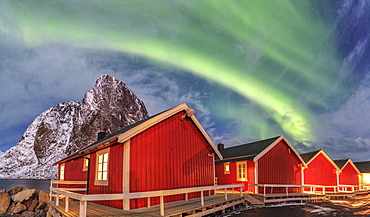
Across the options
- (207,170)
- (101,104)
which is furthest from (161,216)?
(101,104)

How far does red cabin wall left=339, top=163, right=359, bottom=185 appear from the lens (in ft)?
101

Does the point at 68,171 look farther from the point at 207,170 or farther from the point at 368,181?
the point at 368,181

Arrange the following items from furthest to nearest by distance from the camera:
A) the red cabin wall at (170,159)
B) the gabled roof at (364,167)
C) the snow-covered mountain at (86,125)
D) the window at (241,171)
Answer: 1. the snow-covered mountain at (86,125)
2. the gabled roof at (364,167)
3. the window at (241,171)
4. the red cabin wall at (170,159)

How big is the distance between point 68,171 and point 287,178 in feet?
60.5

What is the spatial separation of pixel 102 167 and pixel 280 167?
50.4 feet

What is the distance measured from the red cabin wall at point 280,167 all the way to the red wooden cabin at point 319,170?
8.52 feet

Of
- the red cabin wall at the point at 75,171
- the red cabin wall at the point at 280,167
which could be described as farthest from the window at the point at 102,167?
the red cabin wall at the point at 280,167

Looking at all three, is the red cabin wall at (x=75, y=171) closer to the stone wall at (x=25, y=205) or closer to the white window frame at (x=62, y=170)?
the white window frame at (x=62, y=170)

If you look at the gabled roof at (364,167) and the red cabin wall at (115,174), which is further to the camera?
the gabled roof at (364,167)

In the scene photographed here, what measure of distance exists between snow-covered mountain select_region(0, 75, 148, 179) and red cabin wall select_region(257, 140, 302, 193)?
13509 cm

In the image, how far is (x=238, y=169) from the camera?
70.1ft

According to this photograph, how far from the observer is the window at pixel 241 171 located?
20.3m

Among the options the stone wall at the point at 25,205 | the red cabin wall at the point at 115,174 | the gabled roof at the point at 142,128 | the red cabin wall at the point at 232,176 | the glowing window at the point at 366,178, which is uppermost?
the gabled roof at the point at 142,128

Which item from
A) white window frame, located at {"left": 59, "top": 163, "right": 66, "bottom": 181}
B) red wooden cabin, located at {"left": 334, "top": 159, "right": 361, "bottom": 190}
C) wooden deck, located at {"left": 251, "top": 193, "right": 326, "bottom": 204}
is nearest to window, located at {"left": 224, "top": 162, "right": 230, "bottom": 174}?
wooden deck, located at {"left": 251, "top": 193, "right": 326, "bottom": 204}
